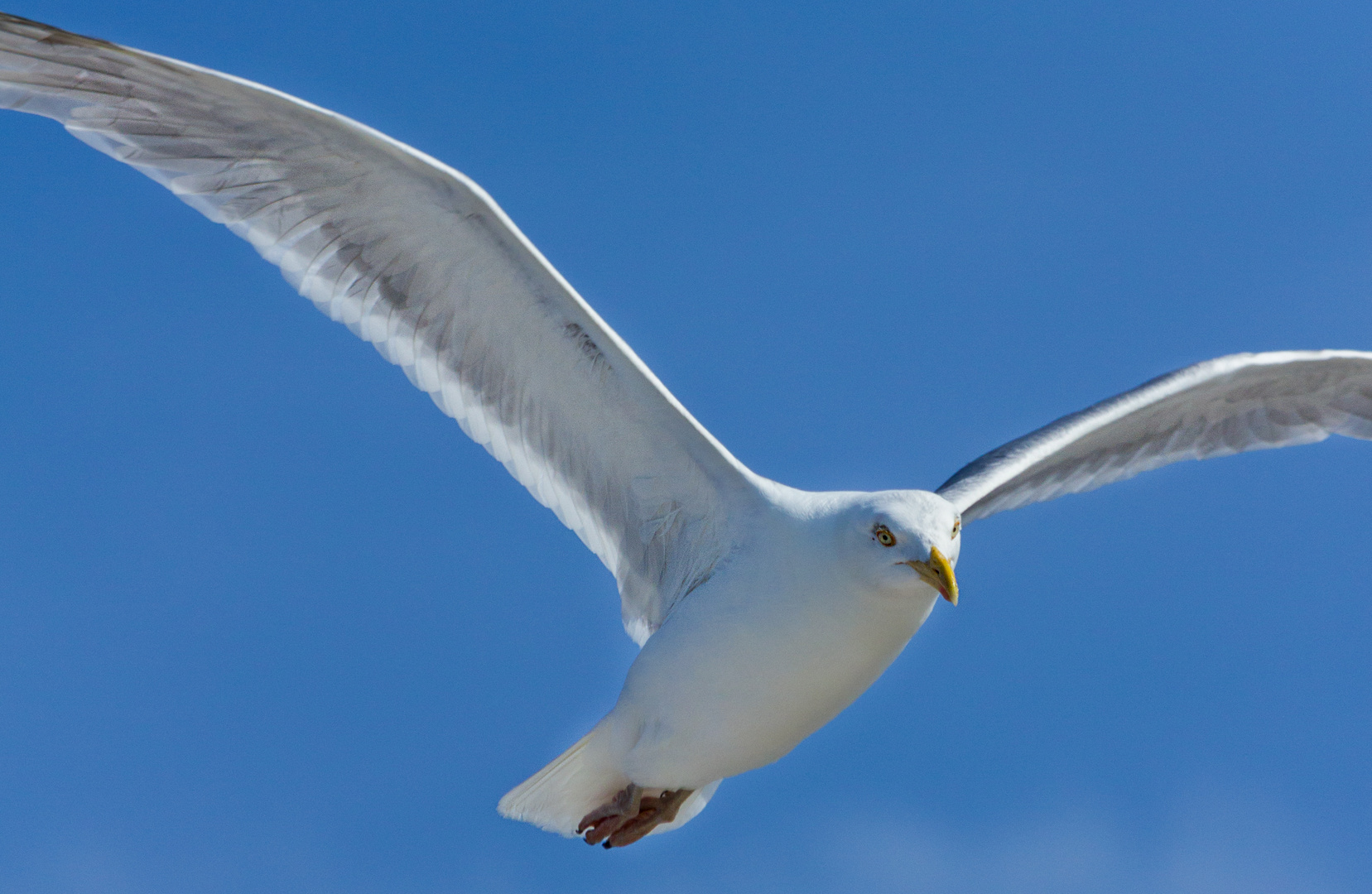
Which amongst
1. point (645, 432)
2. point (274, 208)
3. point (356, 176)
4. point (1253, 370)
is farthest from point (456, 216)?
point (1253, 370)

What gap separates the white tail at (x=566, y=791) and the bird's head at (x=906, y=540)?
1.81 m

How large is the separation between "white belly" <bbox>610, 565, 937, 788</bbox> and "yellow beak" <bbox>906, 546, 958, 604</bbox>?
190mm

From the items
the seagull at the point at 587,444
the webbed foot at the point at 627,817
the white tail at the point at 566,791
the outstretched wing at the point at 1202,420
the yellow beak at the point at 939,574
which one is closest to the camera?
the yellow beak at the point at 939,574

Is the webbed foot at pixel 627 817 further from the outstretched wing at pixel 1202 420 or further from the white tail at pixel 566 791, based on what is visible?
the outstretched wing at pixel 1202 420

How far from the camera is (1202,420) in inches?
313

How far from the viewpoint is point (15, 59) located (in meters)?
5.47

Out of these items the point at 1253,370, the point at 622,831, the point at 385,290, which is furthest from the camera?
the point at 1253,370

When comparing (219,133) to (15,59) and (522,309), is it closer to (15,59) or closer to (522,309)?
(15,59)

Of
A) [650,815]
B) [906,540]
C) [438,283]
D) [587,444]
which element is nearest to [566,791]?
[650,815]

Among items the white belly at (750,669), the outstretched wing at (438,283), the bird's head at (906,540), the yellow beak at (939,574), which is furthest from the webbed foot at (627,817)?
the yellow beak at (939,574)

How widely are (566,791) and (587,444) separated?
5.60ft

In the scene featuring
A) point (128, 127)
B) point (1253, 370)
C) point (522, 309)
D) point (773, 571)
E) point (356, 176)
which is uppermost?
point (128, 127)

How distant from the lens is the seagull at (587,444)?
563 centimetres

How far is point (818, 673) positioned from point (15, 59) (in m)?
4.11
